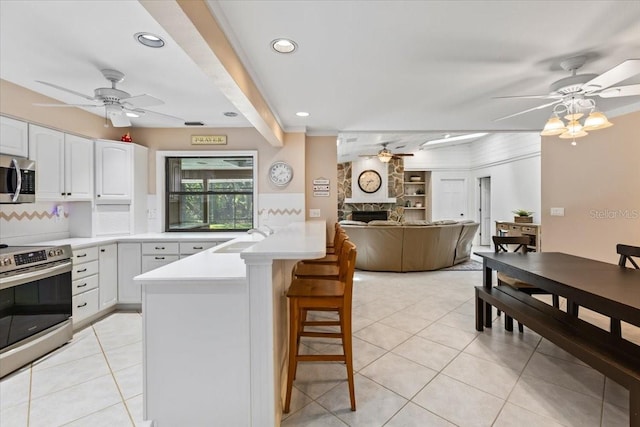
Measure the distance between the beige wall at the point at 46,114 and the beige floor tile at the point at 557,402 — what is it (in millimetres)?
4815

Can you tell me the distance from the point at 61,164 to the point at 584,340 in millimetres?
4931

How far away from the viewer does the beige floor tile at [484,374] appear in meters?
2.05

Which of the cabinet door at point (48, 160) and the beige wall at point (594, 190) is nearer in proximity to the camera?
the cabinet door at point (48, 160)

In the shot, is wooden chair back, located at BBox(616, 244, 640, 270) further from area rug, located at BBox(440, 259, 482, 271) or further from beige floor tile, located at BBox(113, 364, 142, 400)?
beige floor tile, located at BBox(113, 364, 142, 400)

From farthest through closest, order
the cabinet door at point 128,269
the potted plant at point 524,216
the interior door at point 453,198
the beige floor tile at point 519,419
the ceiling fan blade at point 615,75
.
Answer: the interior door at point 453,198 < the potted plant at point 524,216 < the cabinet door at point 128,269 < the ceiling fan blade at point 615,75 < the beige floor tile at point 519,419

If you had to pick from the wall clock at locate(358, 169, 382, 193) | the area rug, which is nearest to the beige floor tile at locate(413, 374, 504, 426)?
the area rug

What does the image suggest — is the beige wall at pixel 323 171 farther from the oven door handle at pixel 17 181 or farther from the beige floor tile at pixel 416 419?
the oven door handle at pixel 17 181

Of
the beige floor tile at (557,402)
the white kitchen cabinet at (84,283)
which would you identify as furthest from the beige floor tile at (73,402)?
the beige floor tile at (557,402)

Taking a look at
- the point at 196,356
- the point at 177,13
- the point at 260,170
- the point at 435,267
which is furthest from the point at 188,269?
the point at 435,267

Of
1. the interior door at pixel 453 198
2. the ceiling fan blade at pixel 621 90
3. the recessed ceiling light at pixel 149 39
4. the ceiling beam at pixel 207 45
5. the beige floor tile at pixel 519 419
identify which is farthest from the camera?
the interior door at pixel 453 198

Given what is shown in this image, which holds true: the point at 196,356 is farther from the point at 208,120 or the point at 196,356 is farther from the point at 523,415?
the point at 208,120

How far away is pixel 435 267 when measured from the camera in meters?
5.54

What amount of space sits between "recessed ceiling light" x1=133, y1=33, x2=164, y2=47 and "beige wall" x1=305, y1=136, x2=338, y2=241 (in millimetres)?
2664

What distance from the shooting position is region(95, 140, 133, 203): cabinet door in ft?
12.0
